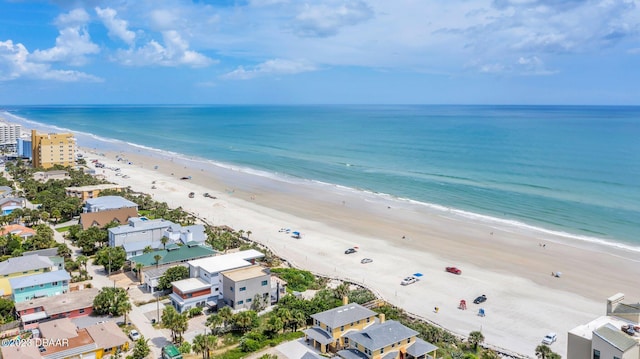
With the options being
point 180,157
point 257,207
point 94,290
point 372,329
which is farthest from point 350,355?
point 180,157

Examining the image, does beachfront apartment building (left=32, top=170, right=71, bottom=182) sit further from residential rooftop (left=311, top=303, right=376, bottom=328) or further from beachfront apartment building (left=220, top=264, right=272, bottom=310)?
residential rooftop (left=311, top=303, right=376, bottom=328)

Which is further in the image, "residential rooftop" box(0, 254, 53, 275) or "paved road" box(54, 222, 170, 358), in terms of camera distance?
"residential rooftop" box(0, 254, 53, 275)

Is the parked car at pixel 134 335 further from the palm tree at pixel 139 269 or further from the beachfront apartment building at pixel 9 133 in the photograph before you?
the beachfront apartment building at pixel 9 133

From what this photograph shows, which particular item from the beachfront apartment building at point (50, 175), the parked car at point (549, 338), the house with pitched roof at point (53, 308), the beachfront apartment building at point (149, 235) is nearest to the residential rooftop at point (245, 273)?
the beachfront apartment building at point (149, 235)

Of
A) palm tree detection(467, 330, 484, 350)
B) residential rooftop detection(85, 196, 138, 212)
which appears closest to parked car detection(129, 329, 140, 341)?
palm tree detection(467, 330, 484, 350)

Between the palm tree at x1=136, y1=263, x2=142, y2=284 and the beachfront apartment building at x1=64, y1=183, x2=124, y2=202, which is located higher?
the beachfront apartment building at x1=64, y1=183, x2=124, y2=202

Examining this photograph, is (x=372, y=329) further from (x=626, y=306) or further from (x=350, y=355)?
(x=626, y=306)
